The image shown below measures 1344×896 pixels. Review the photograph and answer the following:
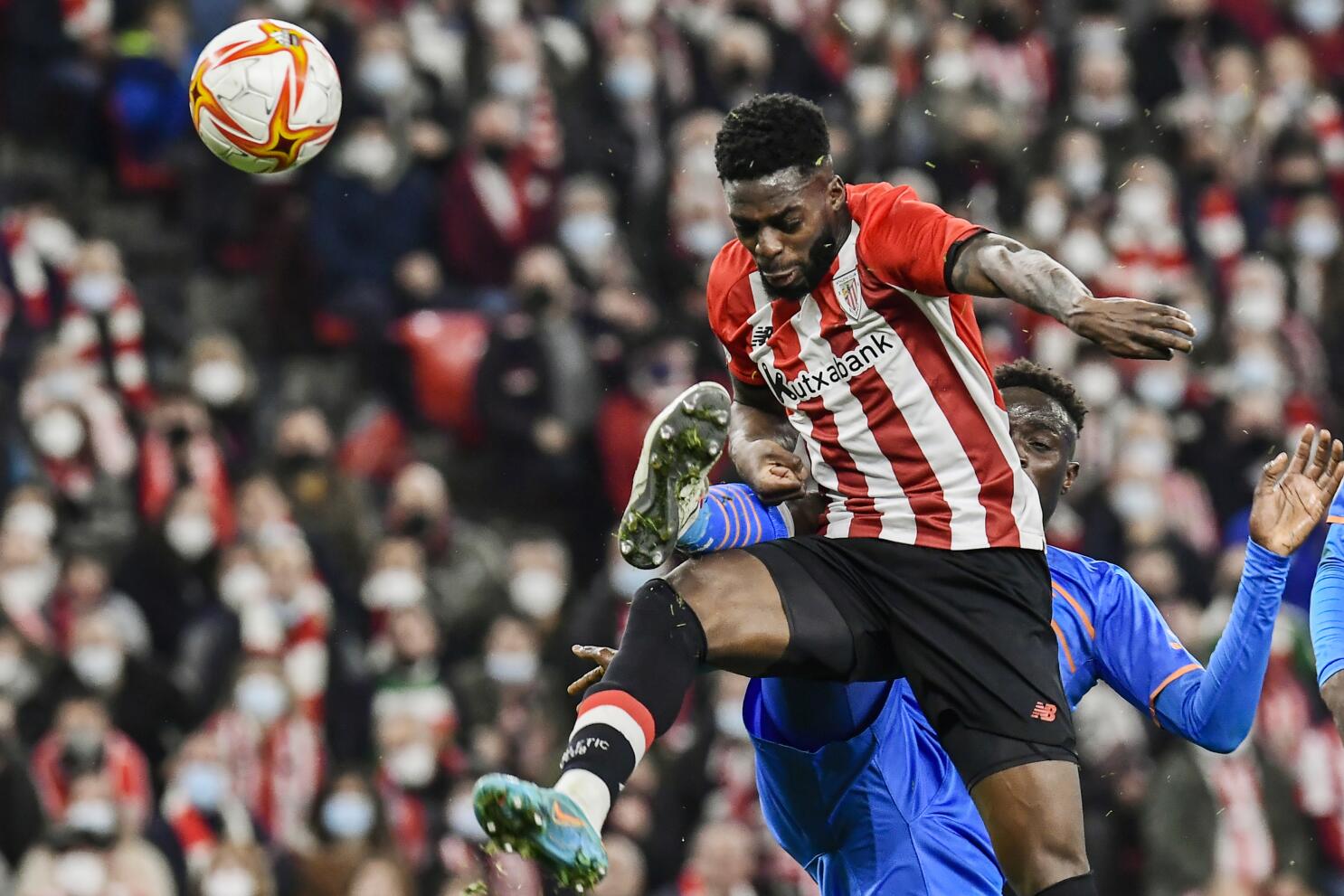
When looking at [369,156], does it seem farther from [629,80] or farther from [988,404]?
[988,404]

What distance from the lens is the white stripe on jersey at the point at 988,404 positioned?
524 cm

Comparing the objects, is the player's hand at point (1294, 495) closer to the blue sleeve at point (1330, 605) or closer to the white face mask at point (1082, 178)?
the blue sleeve at point (1330, 605)

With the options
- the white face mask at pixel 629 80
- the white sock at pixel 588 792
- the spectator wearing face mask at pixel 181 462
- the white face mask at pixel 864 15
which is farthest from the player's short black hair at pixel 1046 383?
the white face mask at pixel 864 15

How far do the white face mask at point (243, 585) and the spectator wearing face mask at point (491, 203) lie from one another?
2.25 meters

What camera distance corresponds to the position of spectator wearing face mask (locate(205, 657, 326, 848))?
366 inches

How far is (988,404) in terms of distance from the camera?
5.33 metres

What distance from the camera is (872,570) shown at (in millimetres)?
5285

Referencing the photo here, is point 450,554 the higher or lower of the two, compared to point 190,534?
lower

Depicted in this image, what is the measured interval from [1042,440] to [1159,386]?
5.60 meters

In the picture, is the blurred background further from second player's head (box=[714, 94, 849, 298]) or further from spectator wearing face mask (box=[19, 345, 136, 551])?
second player's head (box=[714, 94, 849, 298])

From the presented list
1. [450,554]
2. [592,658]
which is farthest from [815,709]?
[450,554]

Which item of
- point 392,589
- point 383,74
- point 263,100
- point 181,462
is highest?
point 263,100

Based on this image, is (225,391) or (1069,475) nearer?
(1069,475)

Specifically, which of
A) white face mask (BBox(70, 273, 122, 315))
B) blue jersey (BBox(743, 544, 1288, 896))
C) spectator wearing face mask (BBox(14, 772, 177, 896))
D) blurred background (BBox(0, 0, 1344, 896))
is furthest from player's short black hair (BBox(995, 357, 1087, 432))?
white face mask (BBox(70, 273, 122, 315))
